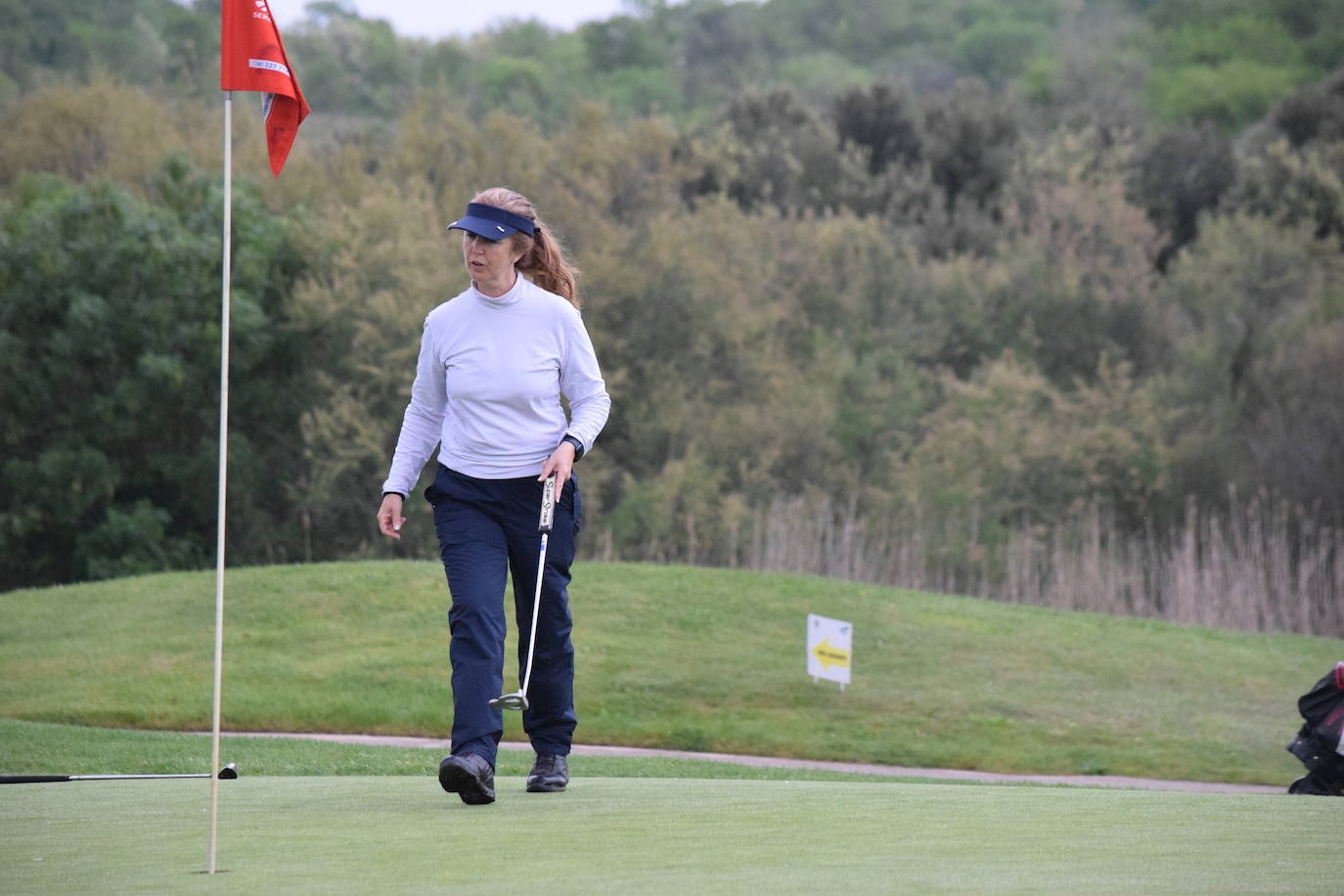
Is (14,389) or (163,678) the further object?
(14,389)

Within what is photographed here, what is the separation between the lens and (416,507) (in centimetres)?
3200

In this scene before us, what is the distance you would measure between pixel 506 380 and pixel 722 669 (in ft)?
32.1

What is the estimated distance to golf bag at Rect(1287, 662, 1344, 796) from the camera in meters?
8.92

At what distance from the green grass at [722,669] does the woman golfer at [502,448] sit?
7.64 meters

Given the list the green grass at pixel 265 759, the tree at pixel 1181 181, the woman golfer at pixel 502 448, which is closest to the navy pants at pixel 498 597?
the woman golfer at pixel 502 448

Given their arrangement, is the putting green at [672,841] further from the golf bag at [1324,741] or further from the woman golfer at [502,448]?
the golf bag at [1324,741]

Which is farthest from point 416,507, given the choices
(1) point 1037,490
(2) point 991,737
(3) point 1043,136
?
(3) point 1043,136

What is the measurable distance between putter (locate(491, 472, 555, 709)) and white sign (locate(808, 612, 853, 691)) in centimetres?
835

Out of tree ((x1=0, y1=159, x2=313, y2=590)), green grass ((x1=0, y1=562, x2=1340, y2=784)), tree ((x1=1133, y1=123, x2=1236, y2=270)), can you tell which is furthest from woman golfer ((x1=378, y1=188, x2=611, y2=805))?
tree ((x1=1133, y1=123, x2=1236, y2=270))

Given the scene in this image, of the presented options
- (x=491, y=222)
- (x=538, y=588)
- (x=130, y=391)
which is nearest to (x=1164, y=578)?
(x=130, y=391)

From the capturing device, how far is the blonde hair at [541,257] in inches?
253

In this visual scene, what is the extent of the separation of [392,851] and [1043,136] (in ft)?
154

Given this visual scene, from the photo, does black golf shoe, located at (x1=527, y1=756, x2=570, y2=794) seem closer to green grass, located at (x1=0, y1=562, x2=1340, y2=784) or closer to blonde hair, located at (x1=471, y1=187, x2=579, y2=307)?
blonde hair, located at (x1=471, y1=187, x2=579, y2=307)

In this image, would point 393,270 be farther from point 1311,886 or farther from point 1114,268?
point 1311,886
